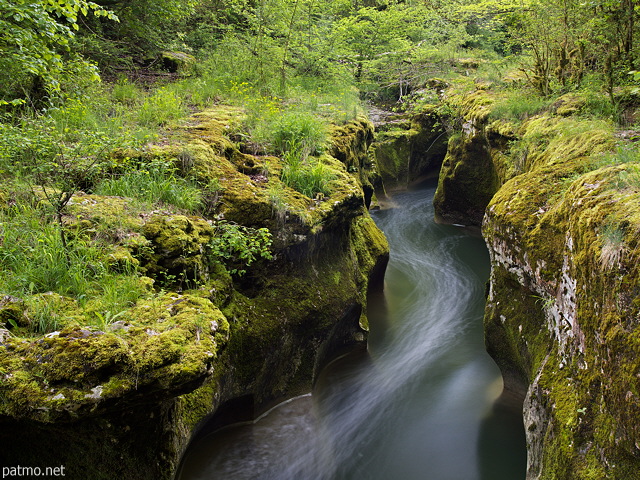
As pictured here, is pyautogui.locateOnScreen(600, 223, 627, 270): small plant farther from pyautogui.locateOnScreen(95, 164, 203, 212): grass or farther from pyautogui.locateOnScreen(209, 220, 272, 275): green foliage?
pyautogui.locateOnScreen(95, 164, 203, 212): grass

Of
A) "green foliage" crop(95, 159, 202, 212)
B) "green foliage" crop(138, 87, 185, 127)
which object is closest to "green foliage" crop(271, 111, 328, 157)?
"green foliage" crop(138, 87, 185, 127)

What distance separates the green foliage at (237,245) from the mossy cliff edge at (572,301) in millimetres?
2976

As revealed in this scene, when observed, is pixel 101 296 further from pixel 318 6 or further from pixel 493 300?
pixel 318 6

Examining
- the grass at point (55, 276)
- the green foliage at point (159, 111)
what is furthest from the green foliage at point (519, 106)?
the grass at point (55, 276)

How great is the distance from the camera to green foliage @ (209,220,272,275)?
4492 millimetres

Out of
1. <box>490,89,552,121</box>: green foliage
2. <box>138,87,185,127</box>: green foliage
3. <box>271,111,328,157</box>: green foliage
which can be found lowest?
<box>271,111,328,157</box>: green foliage

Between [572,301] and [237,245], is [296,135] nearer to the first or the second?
[237,245]

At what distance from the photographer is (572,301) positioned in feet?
12.6

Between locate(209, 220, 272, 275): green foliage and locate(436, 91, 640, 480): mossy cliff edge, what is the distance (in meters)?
2.98

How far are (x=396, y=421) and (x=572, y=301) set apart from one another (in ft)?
9.49

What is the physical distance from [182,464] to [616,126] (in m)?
7.23

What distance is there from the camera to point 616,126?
6219 millimetres

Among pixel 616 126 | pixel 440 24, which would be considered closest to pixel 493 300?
pixel 616 126

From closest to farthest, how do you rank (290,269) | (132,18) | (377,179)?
(290,269) → (132,18) → (377,179)
